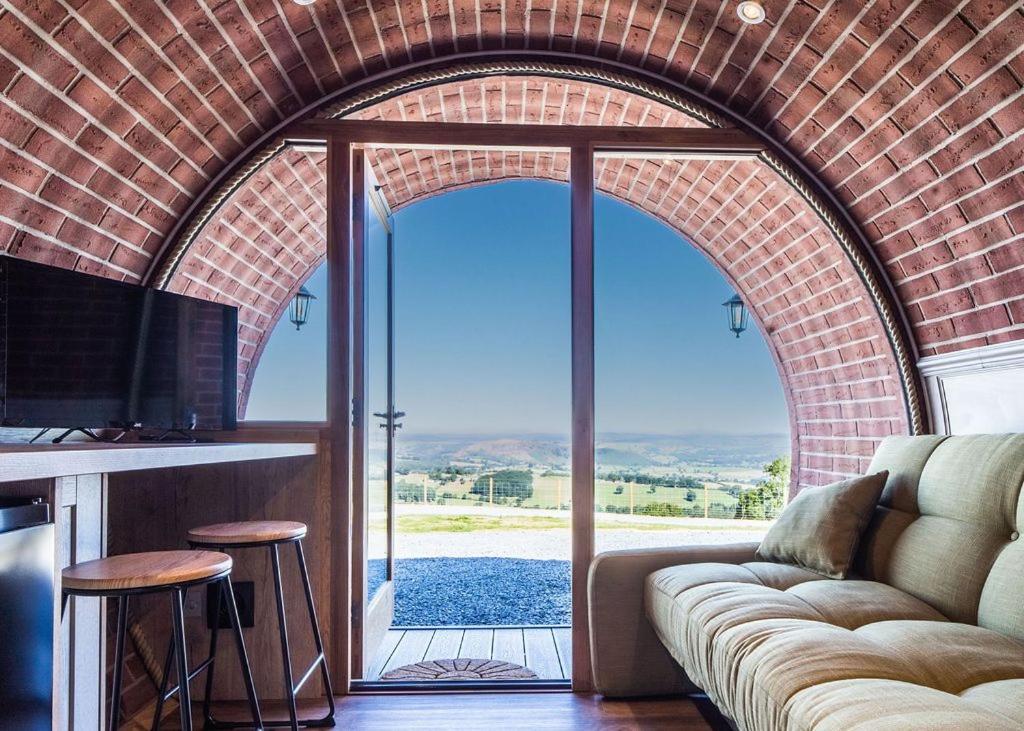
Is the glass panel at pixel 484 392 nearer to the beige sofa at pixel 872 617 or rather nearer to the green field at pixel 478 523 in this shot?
the green field at pixel 478 523

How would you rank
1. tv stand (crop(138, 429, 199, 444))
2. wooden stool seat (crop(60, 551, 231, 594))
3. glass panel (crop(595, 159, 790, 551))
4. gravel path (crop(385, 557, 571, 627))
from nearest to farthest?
wooden stool seat (crop(60, 551, 231, 594))
tv stand (crop(138, 429, 199, 444))
gravel path (crop(385, 557, 571, 627))
glass panel (crop(595, 159, 790, 551))

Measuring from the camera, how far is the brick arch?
9.61ft

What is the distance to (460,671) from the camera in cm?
291

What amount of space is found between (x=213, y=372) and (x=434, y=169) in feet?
5.54

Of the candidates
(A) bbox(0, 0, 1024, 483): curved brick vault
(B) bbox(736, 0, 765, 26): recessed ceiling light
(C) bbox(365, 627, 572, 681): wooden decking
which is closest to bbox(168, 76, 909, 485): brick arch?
(A) bbox(0, 0, 1024, 483): curved brick vault

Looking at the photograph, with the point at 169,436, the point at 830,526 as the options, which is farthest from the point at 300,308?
the point at 830,526

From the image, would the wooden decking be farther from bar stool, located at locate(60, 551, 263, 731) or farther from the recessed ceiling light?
the recessed ceiling light

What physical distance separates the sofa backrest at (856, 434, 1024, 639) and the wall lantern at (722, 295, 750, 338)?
171 centimetres

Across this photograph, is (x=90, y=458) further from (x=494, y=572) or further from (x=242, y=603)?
(x=494, y=572)

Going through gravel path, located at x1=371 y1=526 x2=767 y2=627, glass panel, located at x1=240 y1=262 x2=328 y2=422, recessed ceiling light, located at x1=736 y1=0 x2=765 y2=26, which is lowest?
gravel path, located at x1=371 y1=526 x2=767 y2=627

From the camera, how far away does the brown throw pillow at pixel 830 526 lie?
2254 mm

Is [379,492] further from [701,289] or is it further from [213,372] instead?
[701,289]

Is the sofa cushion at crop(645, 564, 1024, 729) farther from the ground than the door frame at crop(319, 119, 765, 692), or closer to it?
closer to it

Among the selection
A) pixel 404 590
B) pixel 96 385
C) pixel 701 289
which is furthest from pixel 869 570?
pixel 701 289
